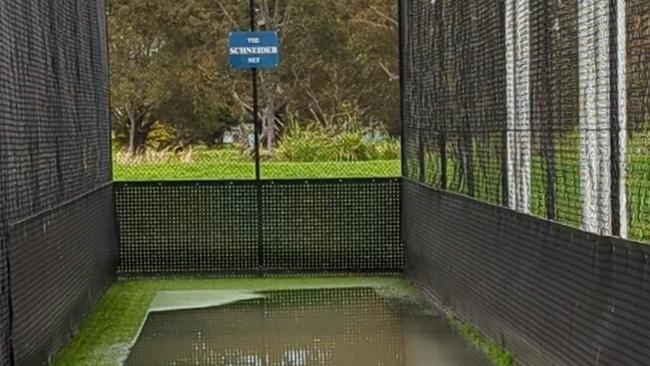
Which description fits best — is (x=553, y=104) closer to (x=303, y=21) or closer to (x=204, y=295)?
(x=204, y=295)

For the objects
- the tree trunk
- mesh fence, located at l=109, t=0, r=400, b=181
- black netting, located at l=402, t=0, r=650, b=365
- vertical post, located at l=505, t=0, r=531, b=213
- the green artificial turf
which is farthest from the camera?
the tree trunk

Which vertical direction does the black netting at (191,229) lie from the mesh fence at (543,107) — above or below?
below

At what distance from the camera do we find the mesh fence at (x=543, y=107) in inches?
130

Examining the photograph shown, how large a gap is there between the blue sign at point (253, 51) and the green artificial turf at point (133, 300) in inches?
71.6

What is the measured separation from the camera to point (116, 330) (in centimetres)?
594

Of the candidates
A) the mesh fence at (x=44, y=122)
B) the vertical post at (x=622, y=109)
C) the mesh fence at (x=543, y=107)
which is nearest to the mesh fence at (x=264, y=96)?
the mesh fence at (x=44, y=122)

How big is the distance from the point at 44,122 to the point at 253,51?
129 inches

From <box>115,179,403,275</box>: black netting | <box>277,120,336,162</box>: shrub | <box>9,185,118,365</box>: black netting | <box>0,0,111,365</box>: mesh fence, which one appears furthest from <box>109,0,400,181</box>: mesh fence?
<box>9,185,118,365</box>: black netting

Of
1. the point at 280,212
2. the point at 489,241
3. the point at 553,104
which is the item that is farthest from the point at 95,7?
the point at 553,104

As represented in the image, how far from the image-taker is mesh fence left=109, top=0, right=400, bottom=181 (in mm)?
9477

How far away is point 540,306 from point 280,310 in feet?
9.05

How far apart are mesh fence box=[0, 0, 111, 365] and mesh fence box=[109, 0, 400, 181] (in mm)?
1957

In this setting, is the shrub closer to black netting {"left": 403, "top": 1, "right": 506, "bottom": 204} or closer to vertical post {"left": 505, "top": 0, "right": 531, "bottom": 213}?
black netting {"left": 403, "top": 1, "right": 506, "bottom": 204}

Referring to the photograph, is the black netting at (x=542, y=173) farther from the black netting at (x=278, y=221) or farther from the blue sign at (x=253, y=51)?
the blue sign at (x=253, y=51)
